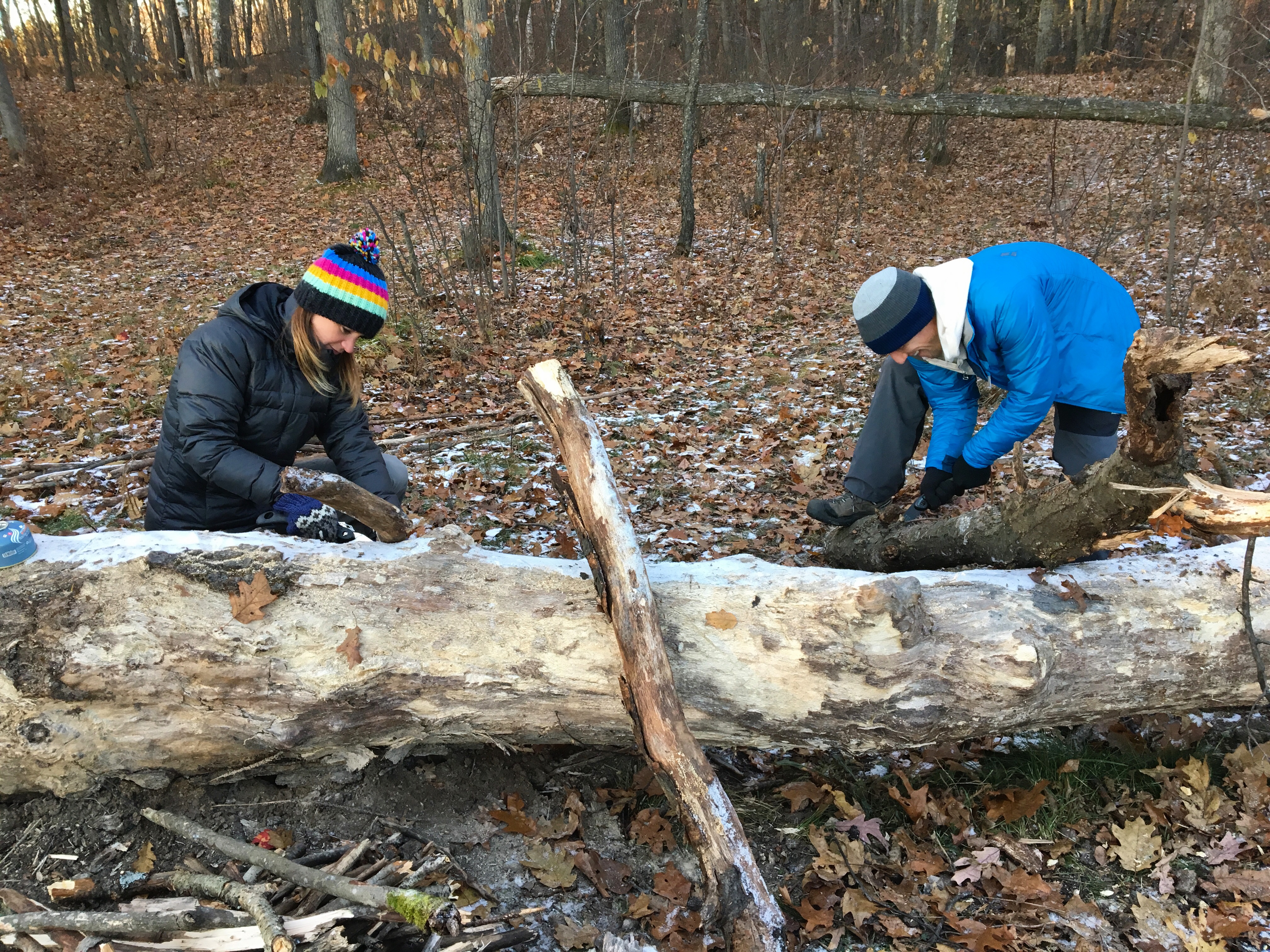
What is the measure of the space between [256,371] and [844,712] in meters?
2.67

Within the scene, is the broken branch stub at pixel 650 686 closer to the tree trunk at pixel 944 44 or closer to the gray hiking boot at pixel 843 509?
the gray hiking boot at pixel 843 509

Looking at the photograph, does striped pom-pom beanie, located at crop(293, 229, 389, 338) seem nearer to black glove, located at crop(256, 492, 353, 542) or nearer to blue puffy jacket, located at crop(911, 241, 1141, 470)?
black glove, located at crop(256, 492, 353, 542)

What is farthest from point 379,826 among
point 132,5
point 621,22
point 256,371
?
point 132,5

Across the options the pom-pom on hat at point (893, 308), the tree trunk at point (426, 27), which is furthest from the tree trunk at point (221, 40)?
the pom-pom on hat at point (893, 308)

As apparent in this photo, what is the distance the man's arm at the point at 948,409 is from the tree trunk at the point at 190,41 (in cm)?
2255

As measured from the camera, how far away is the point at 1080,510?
2797mm

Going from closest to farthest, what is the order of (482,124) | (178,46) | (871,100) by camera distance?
A: (482,124), (871,100), (178,46)

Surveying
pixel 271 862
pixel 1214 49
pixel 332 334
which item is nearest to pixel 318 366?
pixel 332 334

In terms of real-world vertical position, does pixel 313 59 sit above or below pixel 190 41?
below

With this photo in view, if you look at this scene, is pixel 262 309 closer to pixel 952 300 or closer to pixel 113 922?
pixel 113 922

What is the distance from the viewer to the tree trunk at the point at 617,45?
14477 mm

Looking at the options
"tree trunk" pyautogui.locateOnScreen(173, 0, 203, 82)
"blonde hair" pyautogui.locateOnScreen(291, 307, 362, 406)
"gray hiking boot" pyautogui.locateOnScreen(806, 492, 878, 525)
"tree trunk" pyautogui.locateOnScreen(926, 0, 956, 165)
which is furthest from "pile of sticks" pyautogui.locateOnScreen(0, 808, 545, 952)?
"tree trunk" pyautogui.locateOnScreen(173, 0, 203, 82)

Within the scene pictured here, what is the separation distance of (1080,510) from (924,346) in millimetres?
891

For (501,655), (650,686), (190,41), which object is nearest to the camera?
(650,686)
